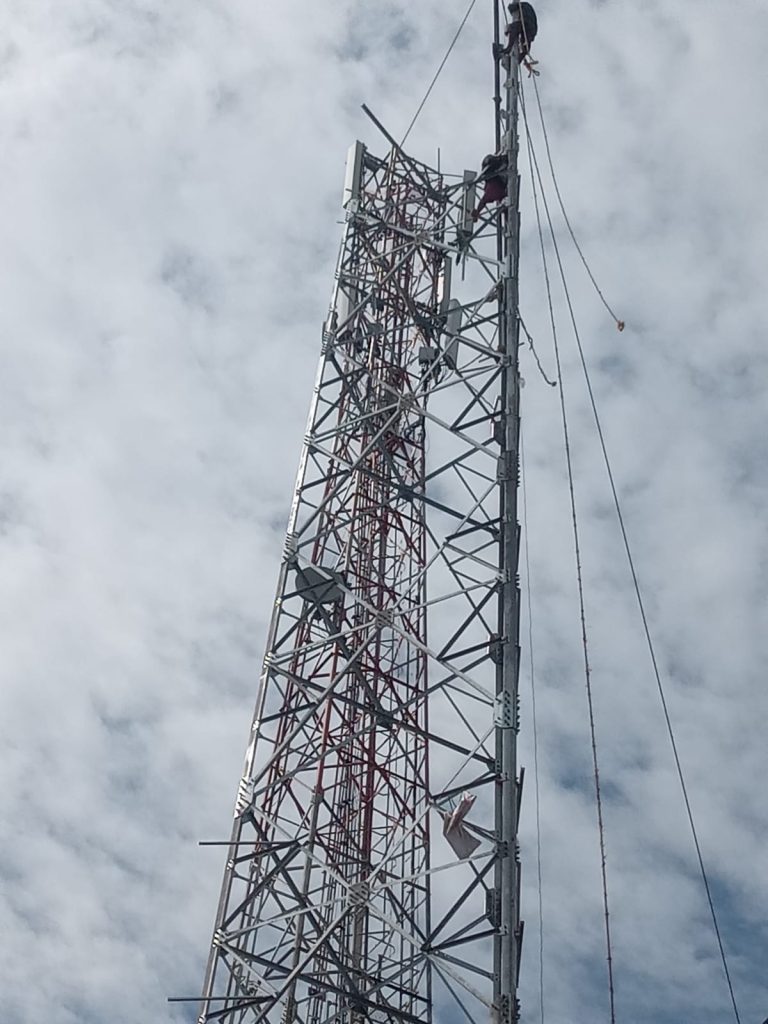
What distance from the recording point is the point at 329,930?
52.9 feet

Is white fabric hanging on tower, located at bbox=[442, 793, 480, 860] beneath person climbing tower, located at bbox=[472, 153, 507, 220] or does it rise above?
beneath

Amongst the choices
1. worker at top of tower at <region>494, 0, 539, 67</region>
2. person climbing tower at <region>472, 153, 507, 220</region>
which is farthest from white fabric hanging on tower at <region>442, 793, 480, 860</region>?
worker at top of tower at <region>494, 0, 539, 67</region>

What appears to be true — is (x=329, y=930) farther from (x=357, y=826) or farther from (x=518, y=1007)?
(x=357, y=826)

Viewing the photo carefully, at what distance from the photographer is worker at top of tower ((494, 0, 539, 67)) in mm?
26094

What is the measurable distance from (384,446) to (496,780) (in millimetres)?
7800

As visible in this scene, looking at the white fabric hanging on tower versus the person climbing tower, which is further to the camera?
the person climbing tower

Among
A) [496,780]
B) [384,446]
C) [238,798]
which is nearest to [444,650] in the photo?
[496,780]

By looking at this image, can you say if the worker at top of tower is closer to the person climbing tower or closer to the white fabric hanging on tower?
the person climbing tower

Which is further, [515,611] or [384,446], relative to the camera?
[384,446]

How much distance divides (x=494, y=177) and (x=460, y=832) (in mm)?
13630

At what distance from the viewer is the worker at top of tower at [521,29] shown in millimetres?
26094

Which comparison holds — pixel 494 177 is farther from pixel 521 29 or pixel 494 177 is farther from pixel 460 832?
→ pixel 460 832

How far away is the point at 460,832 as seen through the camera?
1683 cm

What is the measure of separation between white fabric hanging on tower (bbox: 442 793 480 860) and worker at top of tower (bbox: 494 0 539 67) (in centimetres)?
1668
